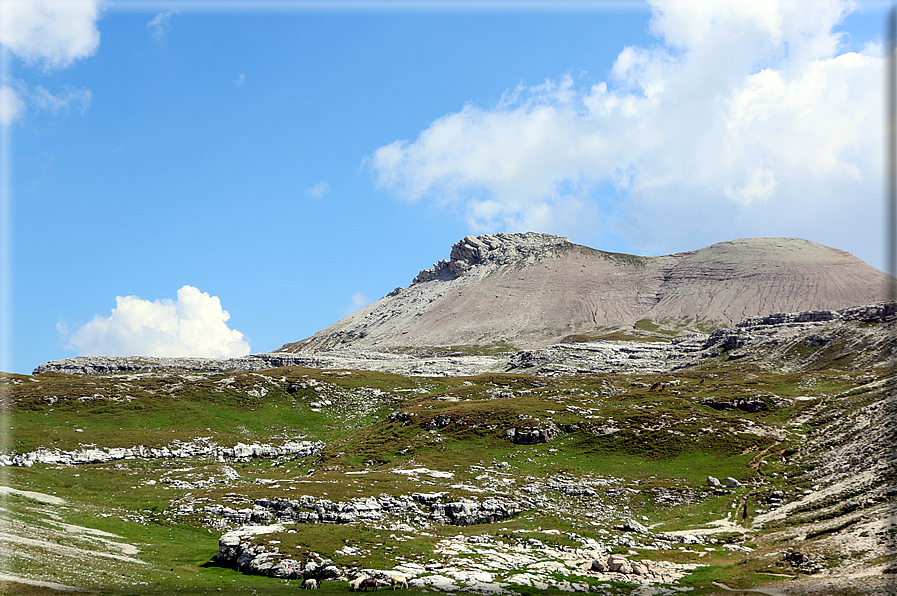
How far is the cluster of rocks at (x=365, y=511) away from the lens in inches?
2037

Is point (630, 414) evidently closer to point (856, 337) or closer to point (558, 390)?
point (558, 390)

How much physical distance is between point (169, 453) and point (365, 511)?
43312mm

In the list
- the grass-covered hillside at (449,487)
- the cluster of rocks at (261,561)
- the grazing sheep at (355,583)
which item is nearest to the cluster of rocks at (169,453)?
the grass-covered hillside at (449,487)

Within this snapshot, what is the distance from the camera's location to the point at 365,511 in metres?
53.1

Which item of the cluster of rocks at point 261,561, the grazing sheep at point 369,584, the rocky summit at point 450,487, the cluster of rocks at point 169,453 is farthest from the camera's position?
the cluster of rocks at point 169,453

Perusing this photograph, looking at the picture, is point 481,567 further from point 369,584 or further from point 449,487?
point 449,487

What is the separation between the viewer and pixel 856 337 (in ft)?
486

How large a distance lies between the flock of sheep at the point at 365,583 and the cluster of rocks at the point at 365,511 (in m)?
15.1

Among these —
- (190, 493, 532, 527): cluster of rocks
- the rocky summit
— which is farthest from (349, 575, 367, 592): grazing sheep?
(190, 493, 532, 527): cluster of rocks

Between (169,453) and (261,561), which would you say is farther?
(169,453)

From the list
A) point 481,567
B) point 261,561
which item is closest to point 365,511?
point 261,561

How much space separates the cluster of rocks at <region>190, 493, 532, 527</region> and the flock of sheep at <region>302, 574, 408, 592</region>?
15.1 meters

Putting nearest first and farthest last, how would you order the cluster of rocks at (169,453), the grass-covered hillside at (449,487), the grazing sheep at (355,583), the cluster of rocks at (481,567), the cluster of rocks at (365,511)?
the grazing sheep at (355,583) < the cluster of rocks at (481,567) < the grass-covered hillside at (449,487) < the cluster of rocks at (365,511) < the cluster of rocks at (169,453)

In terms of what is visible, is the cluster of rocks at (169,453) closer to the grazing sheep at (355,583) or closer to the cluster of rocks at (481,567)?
the cluster of rocks at (481,567)
